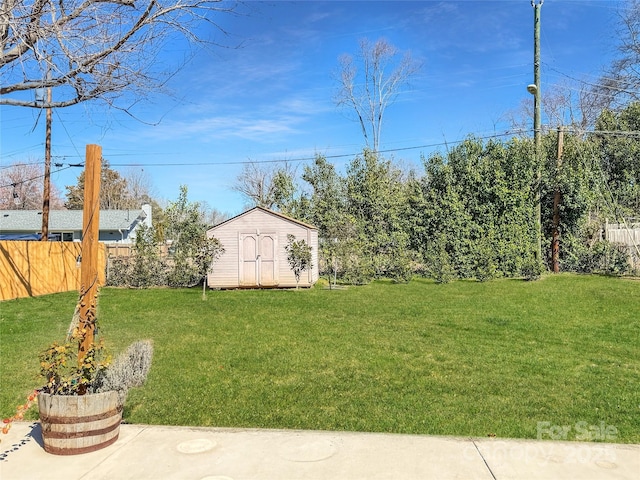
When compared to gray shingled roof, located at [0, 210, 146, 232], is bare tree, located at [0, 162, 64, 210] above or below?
above

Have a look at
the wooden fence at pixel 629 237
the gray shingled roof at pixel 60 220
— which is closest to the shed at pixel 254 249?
the wooden fence at pixel 629 237

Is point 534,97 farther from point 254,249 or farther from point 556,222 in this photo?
point 254,249

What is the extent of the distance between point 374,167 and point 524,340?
12.1m

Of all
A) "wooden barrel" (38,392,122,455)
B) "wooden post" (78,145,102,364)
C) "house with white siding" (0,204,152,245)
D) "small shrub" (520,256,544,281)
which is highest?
"house with white siding" (0,204,152,245)

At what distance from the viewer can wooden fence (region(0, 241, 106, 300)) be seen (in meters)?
12.3

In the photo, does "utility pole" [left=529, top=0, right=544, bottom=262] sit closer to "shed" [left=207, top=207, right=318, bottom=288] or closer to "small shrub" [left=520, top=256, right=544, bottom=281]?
"small shrub" [left=520, top=256, right=544, bottom=281]

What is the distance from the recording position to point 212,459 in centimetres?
300

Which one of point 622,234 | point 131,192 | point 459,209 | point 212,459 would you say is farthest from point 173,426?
point 131,192

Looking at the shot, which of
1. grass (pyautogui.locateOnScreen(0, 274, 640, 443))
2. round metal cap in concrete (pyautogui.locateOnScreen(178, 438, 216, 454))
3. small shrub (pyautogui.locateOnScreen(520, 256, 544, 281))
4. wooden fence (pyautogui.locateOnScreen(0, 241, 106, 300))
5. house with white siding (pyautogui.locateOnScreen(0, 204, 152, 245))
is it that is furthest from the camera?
house with white siding (pyautogui.locateOnScreen(0, 204, 152, 245))

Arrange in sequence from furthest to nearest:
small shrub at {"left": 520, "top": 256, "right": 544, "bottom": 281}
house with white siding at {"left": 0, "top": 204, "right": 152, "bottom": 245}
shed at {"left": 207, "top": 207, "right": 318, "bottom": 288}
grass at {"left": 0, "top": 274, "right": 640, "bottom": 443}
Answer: house with white siding at {"left": 0, "top": 204, "right": 152, "bottom": 245}
shed at {"left": 207, "top": 207, "right": 318, "bottom": 288}
small shrub at {"left": 520, "top": 256, "right": 544, "bottom": 281}
grass at {"left": 0, "top": 274, "right": 640, "bottom": 443}

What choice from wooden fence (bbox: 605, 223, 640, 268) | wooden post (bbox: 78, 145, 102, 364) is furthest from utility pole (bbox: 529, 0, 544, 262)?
wooden post (bbox: 78, 145, 102, 364)

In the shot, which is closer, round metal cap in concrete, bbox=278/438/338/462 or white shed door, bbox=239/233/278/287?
round metal cap in concrete, bbox=278/438/338/462

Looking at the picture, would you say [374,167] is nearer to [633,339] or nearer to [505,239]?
[505,239]

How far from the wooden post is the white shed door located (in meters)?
10.8
